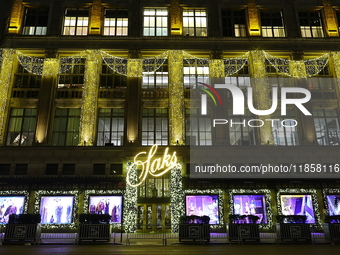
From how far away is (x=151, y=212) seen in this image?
81.8 feet

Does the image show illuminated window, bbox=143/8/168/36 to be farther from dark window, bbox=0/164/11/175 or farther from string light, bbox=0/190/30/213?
string light, bbox=0/190/30/213

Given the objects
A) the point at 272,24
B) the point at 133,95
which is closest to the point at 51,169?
the point at 133,95

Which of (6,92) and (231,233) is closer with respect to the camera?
(231,233)

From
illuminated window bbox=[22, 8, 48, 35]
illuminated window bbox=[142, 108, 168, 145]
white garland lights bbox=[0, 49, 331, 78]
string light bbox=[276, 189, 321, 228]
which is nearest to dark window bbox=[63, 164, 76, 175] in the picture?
illuminated window bbox=[142, 108, 168, 145]

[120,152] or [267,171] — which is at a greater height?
[120,152]

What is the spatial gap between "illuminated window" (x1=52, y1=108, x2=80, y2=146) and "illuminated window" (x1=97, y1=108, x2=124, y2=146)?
6.91 ft

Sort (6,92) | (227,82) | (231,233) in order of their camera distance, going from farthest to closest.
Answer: (227,82)
(6,92)
(231,233)

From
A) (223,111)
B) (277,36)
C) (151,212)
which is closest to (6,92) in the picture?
(151,212)

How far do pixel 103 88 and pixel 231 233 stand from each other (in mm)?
18052

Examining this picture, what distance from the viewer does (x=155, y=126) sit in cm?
2752

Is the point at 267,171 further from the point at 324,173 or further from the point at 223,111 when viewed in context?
the point at 223,111

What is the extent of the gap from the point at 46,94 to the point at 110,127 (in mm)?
6720

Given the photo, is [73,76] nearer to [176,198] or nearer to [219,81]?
[219,81]

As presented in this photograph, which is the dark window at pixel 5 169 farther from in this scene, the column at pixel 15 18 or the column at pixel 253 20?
the column at pixel 253 20
